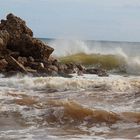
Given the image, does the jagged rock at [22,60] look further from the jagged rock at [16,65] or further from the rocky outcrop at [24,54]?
the jagged rock at [16,65]

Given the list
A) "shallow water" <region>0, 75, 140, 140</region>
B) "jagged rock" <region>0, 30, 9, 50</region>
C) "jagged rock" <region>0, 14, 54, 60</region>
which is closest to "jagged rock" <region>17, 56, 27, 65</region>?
"jagged rock" <region>0, 14, 54, 60</region>

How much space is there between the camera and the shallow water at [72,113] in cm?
989

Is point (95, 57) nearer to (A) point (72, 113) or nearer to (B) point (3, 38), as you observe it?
(B) point (3, 38)

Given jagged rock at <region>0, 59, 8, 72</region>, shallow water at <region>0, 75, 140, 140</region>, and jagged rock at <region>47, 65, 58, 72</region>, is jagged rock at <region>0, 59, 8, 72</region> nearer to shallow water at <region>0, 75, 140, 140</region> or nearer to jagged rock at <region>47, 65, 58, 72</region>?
jagged rock at <region>47, 65, 58, 72</region>

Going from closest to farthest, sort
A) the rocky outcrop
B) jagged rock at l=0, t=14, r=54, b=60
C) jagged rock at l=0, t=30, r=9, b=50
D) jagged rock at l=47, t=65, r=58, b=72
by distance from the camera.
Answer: the rocky outcrop
jagged rock at l=47, t=65, r=58, b=72
jagged rock at l=0, t=30, r=9, b=50
jagged rock at l=0, t=14, r=54, b=60

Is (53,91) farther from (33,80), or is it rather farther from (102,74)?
(102,74)

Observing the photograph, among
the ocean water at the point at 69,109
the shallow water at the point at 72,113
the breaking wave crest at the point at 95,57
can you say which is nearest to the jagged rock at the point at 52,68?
the ocean water at the point at 69,109

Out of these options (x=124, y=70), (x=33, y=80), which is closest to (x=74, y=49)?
(x=124, y=70)

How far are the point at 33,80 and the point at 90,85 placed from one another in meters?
2.46

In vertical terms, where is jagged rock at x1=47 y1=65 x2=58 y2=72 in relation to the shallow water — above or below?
above

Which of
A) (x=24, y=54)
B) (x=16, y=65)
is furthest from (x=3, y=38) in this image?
(x=16, y=65)

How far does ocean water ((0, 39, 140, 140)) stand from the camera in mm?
9961

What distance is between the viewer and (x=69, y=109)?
12289 mm

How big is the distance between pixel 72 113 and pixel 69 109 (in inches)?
13.3
